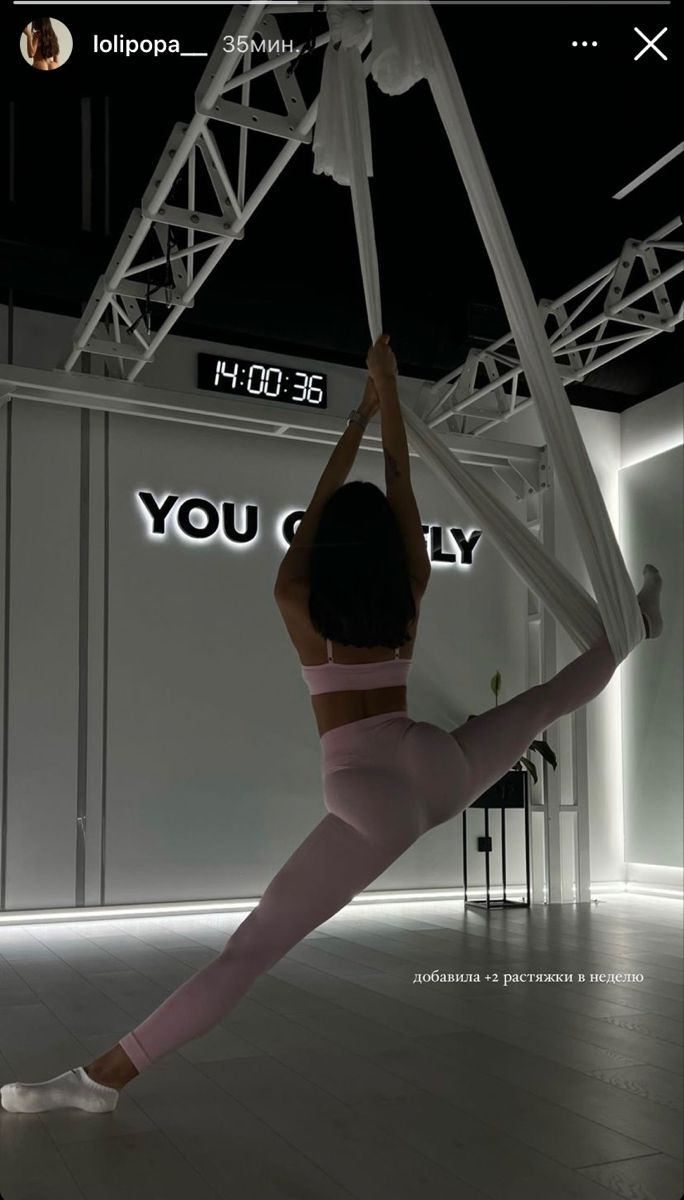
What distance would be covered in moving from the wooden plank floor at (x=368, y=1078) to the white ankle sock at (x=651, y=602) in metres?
1.05

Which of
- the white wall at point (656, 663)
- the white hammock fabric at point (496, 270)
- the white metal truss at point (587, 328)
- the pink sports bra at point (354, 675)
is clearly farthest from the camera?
the white wall at point (656, 663)

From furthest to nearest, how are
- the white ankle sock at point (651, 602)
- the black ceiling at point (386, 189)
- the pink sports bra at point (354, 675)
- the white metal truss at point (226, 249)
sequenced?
1. the black ceiling at point (386, 189)
2. the white metal truss at point (226, 249)
3. the white ankle sock at point (651, 602)
4. the pink sports bra at point (354, 675)

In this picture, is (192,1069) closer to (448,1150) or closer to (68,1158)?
(68,1158)

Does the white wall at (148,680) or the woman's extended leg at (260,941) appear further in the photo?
the white wall at (148,680)

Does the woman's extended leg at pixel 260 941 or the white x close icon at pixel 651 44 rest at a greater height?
the white x close icon at pixel 651 44

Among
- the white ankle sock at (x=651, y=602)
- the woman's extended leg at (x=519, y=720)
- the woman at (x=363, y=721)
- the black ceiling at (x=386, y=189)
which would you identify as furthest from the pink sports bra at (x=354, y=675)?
the black ceiling at (x=386, y=189)

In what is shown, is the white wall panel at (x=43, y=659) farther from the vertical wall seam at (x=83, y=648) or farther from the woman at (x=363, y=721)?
the woman at (x=363, y=721)

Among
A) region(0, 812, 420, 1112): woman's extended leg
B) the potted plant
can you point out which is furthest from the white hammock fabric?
the potted plant

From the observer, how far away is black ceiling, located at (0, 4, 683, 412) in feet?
13.9

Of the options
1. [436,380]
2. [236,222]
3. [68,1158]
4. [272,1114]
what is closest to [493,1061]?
[272,1114]

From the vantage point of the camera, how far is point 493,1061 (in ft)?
9.30

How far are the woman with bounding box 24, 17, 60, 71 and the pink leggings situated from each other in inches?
121

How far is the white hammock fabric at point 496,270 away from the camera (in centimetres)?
187

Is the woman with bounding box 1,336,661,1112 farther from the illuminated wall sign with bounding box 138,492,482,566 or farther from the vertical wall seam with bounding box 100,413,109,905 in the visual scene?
the illuminated wall sign with bounding box 138,492,482,566
